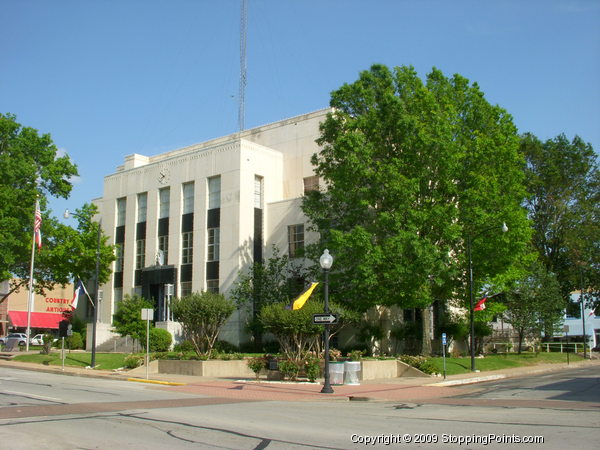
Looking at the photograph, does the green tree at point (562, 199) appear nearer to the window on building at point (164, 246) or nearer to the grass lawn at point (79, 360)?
the window on building at point (164, 246)

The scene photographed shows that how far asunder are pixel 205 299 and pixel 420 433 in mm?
21527

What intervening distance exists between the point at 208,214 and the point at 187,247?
3296mm

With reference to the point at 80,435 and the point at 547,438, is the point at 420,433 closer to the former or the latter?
the point at 547,438

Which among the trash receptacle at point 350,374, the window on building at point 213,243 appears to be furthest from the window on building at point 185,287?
the trash receptacle at point 350,374

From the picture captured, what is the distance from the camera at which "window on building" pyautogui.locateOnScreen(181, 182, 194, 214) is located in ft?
153

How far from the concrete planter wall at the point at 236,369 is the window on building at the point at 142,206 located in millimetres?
21735

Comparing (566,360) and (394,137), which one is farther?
(566,360)

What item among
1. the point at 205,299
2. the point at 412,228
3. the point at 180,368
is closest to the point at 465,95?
the point at 412,228

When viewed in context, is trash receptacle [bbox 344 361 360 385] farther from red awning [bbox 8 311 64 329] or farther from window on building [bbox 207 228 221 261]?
red awning [bbox 8 311 64 329]

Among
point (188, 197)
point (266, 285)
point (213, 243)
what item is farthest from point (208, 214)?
point (266, 285)

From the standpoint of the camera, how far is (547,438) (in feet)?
35.3

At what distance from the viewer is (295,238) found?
42.7 m

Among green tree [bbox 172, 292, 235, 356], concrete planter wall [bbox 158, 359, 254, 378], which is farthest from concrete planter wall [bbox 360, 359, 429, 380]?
green tree [bbox 172, 292, 235, 356]

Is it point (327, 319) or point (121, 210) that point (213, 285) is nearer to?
point (121, 210)
